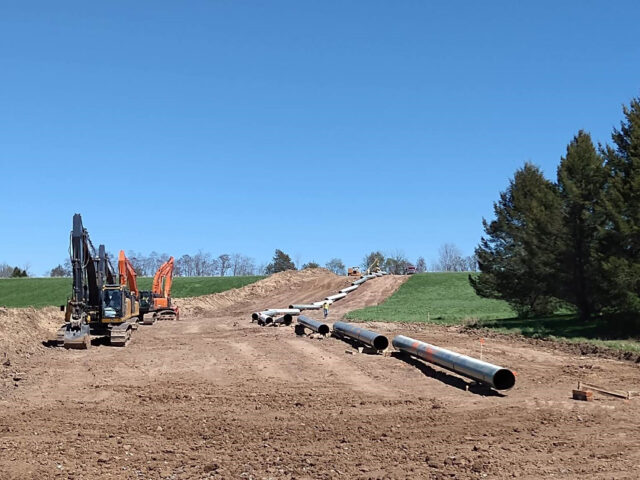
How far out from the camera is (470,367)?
1563 centimetres

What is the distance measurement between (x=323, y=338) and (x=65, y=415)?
55.3 ft

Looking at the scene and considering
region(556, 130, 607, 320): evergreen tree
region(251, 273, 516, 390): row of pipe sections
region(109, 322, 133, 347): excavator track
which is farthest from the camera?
region(556, 130, 607, 320): evergreen tree

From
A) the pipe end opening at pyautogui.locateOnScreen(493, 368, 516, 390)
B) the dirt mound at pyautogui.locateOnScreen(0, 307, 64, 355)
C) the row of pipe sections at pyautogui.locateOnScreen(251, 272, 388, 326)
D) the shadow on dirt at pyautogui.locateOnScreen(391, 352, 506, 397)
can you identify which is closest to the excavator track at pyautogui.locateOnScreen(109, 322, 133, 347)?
the dirt mound at pyautogui.locateOnScreen(0, 307, 64, 355)

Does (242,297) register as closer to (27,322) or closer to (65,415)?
(27,322)

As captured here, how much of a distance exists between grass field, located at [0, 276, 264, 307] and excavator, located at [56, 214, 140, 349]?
46.2 meters

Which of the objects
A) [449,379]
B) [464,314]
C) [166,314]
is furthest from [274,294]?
[449,379]

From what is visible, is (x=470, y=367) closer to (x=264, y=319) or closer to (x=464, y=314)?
(x=264, y=319)

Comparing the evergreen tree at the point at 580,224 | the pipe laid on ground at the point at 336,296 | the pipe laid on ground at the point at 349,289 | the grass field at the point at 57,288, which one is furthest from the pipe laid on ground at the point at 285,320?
the grass field at the point at 57,288

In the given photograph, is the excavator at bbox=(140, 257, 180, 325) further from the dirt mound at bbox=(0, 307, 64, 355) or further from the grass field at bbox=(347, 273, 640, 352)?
the grass field at bbox=(347, 273, 640, 352)

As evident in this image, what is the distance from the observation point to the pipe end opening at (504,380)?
583 inches

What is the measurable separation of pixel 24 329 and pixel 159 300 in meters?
11.4

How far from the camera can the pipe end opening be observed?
14.8 meters

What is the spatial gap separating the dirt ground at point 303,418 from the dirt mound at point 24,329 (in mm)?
2223

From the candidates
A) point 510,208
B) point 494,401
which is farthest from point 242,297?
point 494,401
